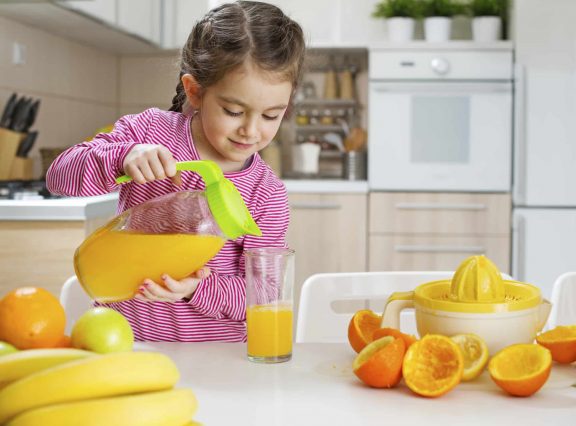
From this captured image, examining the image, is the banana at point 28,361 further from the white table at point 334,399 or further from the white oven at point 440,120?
the white oven at point 440,120

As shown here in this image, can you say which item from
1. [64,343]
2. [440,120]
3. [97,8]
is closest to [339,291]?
[64,343]

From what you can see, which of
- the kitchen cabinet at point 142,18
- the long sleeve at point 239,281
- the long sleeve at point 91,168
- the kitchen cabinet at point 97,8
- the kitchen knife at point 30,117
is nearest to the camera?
the long sleeve at point 91,168

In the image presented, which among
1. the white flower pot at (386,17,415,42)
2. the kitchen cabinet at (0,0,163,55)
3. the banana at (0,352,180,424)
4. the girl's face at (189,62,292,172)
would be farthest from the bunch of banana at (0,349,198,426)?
the white flower pot at (386,17,415,42)

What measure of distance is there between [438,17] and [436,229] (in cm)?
87

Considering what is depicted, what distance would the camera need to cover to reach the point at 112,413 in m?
0.58

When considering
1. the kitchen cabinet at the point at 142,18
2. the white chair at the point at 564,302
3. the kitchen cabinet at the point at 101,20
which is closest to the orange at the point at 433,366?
the white chair at the point at 564,302

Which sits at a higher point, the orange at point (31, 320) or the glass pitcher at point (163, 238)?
the glass pitcher at point (163, 238)

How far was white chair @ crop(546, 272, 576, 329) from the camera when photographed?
54.6 inches

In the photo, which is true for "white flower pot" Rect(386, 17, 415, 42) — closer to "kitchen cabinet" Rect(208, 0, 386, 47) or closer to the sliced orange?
"kitchen cabinet" Rect(208, 0, 386, 47)

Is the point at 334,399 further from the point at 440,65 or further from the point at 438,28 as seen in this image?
the point at 438,28

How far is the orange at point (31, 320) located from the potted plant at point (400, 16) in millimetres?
2763

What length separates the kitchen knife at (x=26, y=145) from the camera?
2652 mm

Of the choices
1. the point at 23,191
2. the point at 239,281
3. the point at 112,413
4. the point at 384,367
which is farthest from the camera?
the point at 23,191

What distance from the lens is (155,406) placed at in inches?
23.6
